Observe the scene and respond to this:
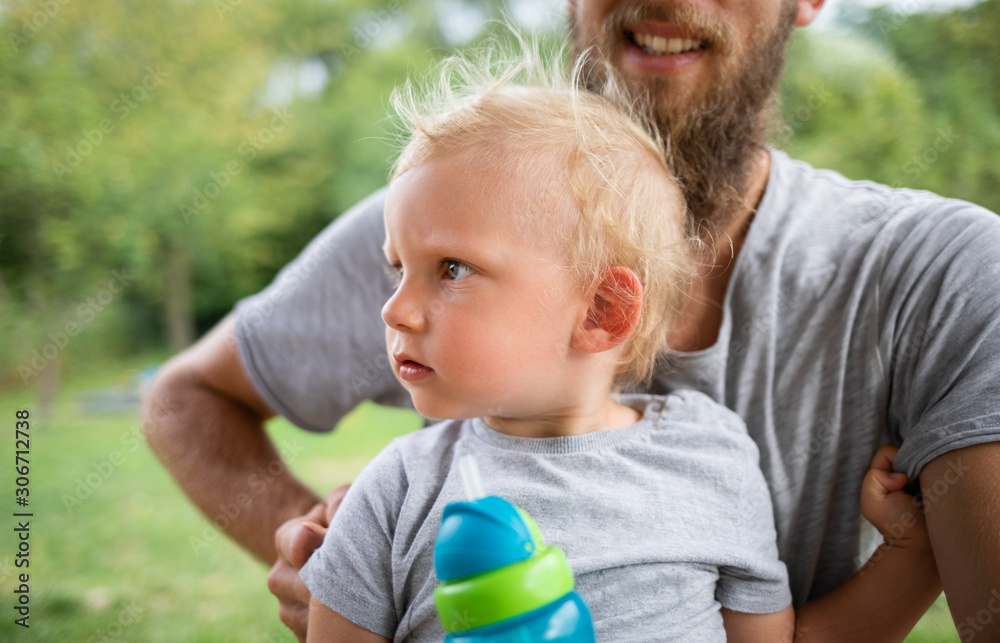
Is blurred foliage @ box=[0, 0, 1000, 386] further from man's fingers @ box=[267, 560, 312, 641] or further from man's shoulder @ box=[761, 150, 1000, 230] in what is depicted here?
man's fingers @ box=[267, 560, 312, 641]

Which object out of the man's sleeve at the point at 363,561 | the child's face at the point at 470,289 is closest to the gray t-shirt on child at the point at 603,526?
the man's sleeve at the point at 363,561

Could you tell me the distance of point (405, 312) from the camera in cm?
89

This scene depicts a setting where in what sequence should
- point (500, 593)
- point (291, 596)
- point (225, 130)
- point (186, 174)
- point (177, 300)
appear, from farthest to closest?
point (177, 300) < point (225, 130) < point (186, 174) < point (291, 596) < point (500, 593)

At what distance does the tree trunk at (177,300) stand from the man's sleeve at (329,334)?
509 centimetres

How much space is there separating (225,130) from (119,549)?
129 inches

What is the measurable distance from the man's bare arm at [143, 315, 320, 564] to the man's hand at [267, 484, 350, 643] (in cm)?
34

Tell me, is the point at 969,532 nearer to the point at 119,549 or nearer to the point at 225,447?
the point at 225,447

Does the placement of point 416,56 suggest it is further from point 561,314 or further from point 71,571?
Answer: point 561,314

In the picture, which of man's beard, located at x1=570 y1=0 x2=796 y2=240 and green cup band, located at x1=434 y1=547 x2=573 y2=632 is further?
man's beard, located at x1=570 y1=0 x2=796 y2=240

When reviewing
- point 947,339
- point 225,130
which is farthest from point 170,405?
point 225,130

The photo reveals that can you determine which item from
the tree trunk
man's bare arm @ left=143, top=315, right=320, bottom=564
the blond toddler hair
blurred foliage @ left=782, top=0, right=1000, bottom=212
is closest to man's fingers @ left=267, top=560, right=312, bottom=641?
man's bare arm @ left=143, top=315, right=320, bottom=564

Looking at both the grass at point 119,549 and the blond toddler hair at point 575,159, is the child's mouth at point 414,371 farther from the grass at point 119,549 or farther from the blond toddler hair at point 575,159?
the grass at point 119,549

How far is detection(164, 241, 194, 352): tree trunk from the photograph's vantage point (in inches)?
241

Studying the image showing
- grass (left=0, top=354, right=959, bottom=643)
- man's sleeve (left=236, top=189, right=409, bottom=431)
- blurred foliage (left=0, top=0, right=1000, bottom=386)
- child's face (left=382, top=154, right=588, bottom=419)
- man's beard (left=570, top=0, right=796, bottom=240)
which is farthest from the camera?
blurred foliage (left=0, top=0, right=1000, bottom=386)
